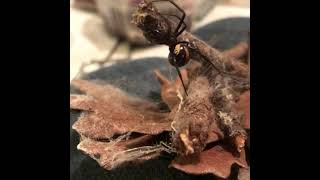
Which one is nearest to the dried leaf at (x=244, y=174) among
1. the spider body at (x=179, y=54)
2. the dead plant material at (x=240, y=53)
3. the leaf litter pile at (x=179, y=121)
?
the leaf litter pile at (x=179, y=121)

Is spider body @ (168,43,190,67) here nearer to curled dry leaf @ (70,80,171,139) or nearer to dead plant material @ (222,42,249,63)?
curled dry leaf @ (70,80,171,139)

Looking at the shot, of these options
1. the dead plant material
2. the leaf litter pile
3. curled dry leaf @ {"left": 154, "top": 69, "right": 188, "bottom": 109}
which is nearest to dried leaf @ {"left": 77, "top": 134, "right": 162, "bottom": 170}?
the leaf litter pile

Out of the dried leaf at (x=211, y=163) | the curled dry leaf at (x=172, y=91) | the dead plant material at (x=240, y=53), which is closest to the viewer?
the dried leaf at (x=211, y=163)

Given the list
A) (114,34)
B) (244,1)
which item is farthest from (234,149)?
(244,1)

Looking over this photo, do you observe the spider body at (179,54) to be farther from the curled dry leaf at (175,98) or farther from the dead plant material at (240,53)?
the dead plant material at (240,53)
